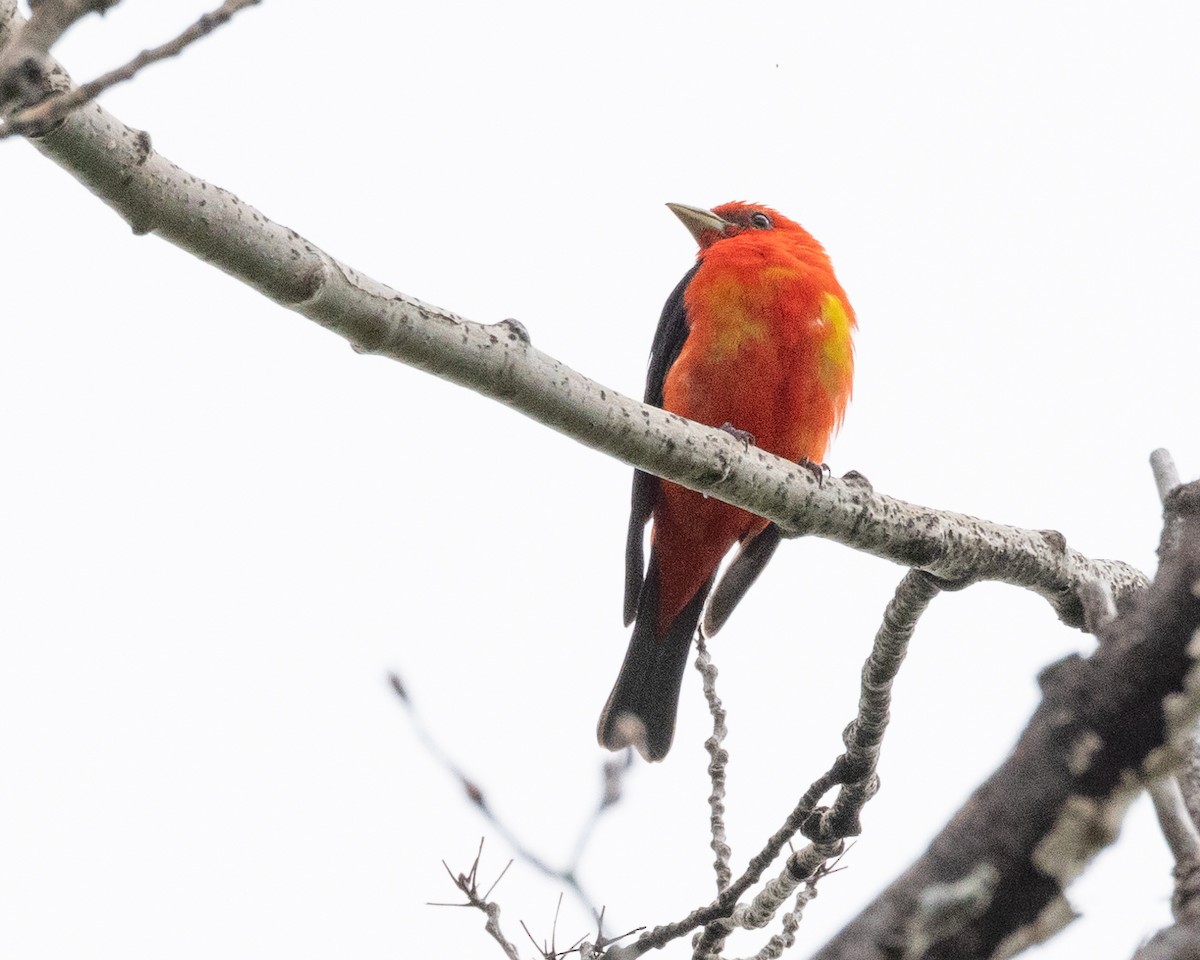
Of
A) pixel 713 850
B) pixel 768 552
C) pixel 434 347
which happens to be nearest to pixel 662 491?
pixel 768 552

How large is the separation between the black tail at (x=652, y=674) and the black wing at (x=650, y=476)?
9cm

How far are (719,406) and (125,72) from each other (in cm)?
422

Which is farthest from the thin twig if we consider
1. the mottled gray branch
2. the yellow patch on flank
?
the yellow patch on flank

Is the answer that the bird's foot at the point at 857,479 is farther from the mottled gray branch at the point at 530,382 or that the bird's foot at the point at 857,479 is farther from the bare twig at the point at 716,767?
the bare twig at the point at 716,767

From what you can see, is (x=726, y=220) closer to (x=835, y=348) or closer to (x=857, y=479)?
(x=835, y=348)

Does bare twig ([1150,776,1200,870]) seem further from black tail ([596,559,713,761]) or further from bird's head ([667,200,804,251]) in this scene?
bird's head ([667,200,804,251])

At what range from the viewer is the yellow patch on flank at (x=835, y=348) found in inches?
223

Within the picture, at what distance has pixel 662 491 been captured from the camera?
5.89 meters

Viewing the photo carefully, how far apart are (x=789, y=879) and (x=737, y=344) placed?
2.48 meters

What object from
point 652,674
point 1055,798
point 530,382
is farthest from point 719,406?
point 1055,798

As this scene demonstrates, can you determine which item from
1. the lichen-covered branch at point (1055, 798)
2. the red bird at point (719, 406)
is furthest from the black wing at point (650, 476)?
the lichen-covered branch at point (1055, 798)

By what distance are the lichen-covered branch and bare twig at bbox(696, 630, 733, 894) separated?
2590 millimetres

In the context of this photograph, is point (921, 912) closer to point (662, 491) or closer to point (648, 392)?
point (662, 491)

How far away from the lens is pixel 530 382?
3176 millimetres
